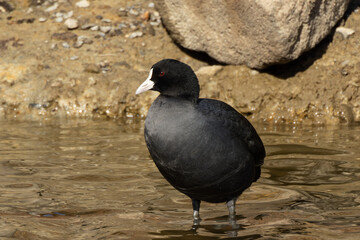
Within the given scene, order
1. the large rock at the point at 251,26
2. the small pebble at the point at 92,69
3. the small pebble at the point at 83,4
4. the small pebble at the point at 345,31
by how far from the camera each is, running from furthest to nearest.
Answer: the small pebble at the point at 83,4
the small pebble at the point at 92,69
the small pebble at the point at 345,31
the large rock at the point at 251,26

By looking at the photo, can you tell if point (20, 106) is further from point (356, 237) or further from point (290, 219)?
point (356, 237)

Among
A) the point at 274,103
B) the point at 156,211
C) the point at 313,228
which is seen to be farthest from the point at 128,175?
the point at 274,103

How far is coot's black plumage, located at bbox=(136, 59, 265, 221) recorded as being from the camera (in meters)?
4.65

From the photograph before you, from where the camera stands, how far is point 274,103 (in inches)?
366

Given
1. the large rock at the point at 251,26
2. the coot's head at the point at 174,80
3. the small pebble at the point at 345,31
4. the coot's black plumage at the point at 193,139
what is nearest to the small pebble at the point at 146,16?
the large rock at the point at 251,26

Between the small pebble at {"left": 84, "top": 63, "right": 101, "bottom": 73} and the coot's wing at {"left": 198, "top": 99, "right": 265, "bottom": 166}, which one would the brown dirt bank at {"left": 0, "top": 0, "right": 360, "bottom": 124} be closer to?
the small pebble at {"left": 84, "top": 63, "right": 101, "bottom": 73}

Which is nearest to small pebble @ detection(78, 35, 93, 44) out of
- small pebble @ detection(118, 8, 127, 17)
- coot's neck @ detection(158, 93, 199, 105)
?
small pebble @ detection(118, 8, 127, 17)

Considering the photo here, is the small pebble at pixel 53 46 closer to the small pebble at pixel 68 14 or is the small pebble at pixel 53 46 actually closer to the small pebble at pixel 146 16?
the small pebble at pixel 68 14

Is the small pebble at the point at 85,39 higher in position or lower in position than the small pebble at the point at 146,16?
lower

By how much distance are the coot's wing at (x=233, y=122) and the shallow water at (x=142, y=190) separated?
0.56 m

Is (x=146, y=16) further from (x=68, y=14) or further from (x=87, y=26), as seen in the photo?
(x=68, y=14)

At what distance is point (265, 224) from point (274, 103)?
14.4 ft

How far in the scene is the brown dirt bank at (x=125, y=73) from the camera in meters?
9.26

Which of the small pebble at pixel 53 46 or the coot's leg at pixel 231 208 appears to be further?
the small pebble at pixel 53 46
